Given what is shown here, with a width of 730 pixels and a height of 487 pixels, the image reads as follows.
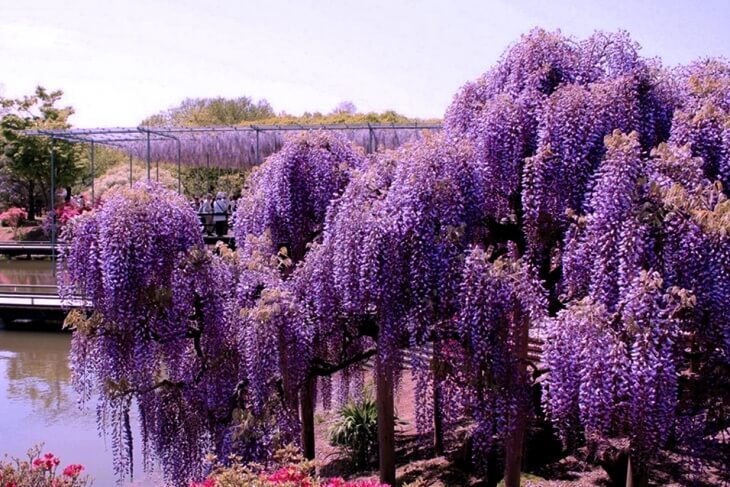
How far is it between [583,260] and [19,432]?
9411 millimetres

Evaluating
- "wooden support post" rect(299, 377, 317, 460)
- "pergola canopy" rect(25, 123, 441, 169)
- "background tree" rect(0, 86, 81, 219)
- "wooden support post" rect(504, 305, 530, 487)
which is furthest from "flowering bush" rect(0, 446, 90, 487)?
"background tree" rect(0, 86, 81, 219)

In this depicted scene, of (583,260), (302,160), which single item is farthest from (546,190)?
(302,160)

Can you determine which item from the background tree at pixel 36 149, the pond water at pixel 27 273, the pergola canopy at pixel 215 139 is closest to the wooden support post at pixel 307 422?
the pergola canopy at pixel 215 139

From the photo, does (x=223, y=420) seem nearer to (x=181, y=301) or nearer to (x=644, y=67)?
(x=181, y=301)

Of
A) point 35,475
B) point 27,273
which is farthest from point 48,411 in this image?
point 27,273

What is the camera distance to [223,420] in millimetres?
7047

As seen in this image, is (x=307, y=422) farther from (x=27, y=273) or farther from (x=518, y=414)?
(x=27, y=273)

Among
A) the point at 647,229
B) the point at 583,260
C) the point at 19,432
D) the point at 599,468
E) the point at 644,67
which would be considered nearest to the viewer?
the point at 647,229

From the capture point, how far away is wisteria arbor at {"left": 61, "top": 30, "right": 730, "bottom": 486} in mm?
5094

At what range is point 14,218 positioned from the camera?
1580 inches

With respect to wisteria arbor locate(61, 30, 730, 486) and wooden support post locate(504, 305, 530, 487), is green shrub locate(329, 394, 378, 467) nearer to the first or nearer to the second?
wisteria arbor locate(61, 30, 730, 486)

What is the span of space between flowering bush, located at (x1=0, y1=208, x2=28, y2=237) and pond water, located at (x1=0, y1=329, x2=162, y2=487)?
76.8 feet

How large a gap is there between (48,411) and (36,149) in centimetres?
2901

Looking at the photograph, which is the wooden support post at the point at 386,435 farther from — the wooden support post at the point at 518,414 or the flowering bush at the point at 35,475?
the flowering bush at the point at 35,475
